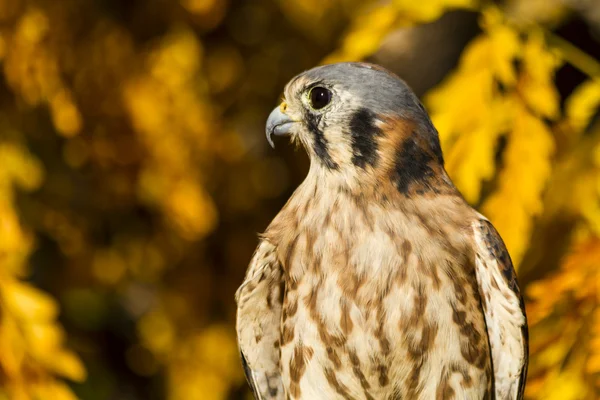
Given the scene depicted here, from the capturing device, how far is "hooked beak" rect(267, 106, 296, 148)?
2.80 meters

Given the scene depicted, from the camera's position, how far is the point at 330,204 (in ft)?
8.91

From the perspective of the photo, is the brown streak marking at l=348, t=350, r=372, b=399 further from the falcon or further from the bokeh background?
the bokeh background

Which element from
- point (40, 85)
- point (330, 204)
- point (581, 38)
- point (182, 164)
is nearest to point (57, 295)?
point (182, 164)

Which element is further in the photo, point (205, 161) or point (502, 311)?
point (205, 161)

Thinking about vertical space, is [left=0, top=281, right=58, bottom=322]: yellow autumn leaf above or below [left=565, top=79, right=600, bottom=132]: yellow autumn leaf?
below

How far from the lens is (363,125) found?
267 cm

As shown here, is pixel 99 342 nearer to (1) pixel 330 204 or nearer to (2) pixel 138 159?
(2) pixel 138 159

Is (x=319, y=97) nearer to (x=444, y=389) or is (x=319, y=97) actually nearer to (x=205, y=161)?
(x=444, y=389)

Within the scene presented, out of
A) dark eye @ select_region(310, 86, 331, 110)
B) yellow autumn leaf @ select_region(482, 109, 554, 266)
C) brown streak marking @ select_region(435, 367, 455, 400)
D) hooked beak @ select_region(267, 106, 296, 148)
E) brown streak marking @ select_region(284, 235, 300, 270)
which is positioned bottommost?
brown streak marking @ select_region(435, 367, 455, 400)

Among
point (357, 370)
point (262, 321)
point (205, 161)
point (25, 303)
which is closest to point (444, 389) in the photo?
point (357, 370)

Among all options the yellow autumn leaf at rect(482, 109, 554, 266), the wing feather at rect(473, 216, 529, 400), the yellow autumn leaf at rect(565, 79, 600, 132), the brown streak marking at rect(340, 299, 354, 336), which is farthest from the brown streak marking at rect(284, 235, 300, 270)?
the yellow autumn leaf at rect(565, 79, 600, 132)

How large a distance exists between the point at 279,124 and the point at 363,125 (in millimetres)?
289

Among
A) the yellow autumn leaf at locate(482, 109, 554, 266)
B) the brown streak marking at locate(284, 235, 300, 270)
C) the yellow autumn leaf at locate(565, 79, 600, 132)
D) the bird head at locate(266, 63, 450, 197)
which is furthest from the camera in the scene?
the yellow autumn leaf at locate(565, 79, 600, 132)

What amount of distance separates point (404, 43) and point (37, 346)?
2.81 m
